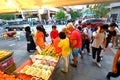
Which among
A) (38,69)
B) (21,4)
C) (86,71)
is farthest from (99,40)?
(21,4)

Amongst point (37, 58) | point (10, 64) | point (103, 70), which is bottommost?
point (103, 70)

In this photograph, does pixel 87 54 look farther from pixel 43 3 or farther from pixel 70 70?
pixel 43 3

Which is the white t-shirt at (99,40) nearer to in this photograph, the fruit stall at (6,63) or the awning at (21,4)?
the awning at (21,4)

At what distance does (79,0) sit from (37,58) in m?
2.13

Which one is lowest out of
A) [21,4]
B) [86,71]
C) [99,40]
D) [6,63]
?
[86,71]

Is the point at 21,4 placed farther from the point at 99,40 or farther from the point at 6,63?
the point at 99,40

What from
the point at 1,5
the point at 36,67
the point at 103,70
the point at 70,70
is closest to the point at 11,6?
the point at 1,5

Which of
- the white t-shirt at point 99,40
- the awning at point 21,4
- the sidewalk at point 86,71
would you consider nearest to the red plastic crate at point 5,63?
the sidewalk at point 86,71

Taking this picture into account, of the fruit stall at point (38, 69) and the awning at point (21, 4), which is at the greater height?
the awning at point (21, 4)

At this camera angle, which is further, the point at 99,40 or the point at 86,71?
the point at 86,71

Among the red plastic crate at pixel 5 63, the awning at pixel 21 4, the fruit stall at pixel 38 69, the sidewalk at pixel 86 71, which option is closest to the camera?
the fruit stall at pixel 38 69

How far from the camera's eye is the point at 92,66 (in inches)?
219

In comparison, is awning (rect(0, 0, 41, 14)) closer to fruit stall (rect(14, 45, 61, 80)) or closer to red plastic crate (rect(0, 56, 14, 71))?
fruit stall (rect(14, 45, 61, 80))

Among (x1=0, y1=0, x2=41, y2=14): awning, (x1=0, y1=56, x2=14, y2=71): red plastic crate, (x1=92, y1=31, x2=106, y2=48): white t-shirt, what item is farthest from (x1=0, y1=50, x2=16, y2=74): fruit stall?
(x1=92, y1=31, x2=106, y2=48): white t-shirt
